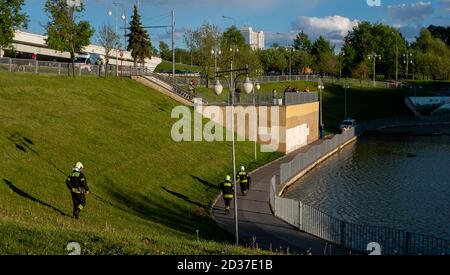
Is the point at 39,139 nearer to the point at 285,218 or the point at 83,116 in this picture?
the point at 83,116

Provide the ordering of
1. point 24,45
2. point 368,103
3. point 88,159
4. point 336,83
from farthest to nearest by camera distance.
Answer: point 336,83 < point 368,103 < point 24,45 < point 88,159

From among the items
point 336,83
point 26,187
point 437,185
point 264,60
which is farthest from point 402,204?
point 264,60

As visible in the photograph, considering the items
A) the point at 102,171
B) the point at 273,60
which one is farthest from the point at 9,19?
the point at 273,60

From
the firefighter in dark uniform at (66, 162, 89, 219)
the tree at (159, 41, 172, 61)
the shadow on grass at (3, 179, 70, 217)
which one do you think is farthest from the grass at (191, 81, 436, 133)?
the tree at (159, 41, 172, 61)

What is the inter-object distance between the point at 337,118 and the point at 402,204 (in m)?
50.8

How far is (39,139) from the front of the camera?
26016mm

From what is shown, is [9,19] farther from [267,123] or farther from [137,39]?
[137,39]

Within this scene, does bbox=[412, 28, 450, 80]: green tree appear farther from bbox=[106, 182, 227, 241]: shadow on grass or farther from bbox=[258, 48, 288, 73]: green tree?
bbox=[106, 182, 227, 241]: shadow on grass

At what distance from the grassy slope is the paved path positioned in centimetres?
105

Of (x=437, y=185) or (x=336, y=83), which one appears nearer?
(x=437, y=185)

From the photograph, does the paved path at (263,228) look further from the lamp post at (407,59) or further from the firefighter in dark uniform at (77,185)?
the lamp post at (407,59)

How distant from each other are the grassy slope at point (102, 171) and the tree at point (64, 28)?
255 inches

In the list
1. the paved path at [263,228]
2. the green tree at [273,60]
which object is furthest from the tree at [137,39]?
the paved path at [263,228]

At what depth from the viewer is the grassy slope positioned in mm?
12445
